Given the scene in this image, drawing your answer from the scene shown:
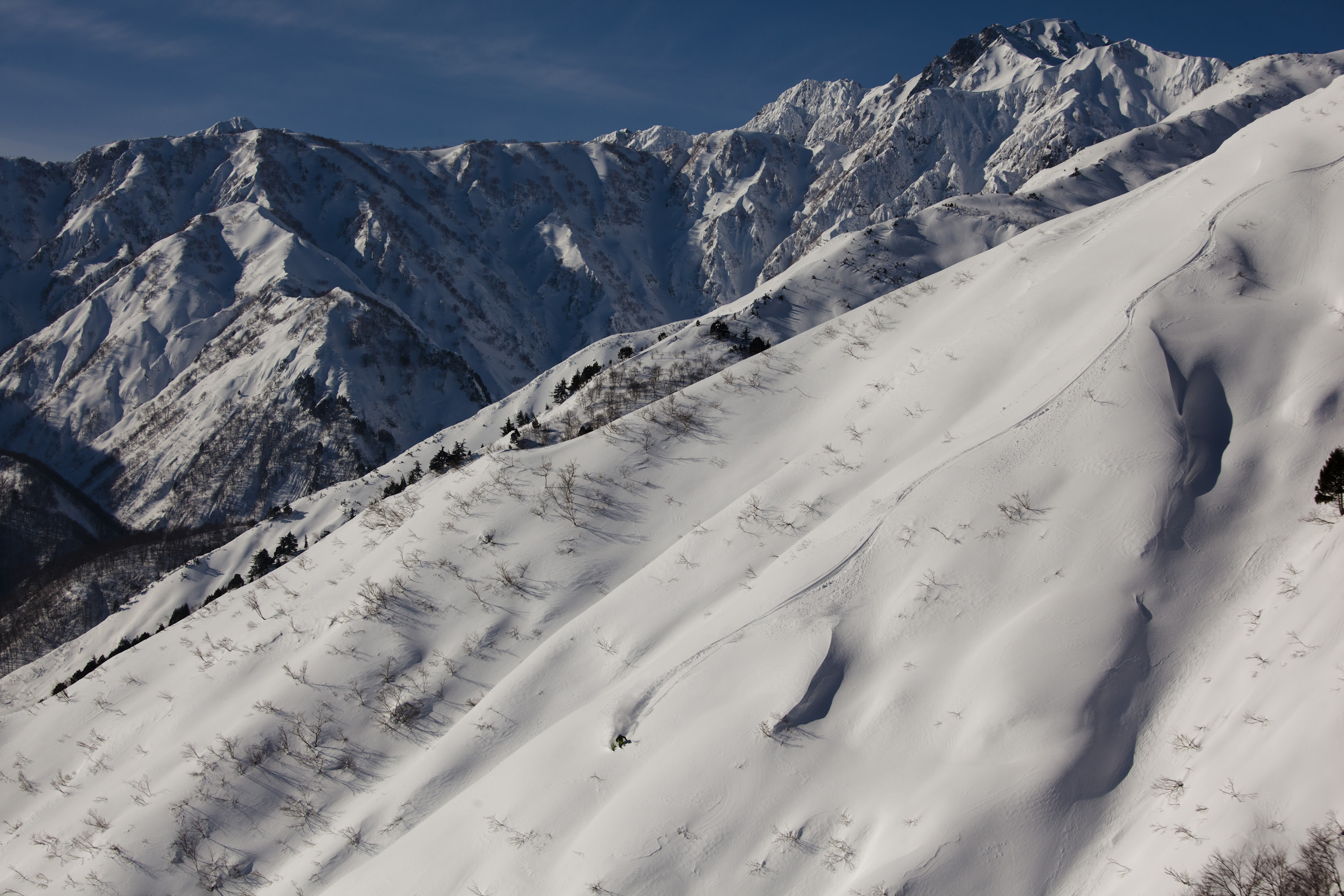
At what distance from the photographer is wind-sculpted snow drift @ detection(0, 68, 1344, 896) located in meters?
6.66

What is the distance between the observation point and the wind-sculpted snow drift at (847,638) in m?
6.66

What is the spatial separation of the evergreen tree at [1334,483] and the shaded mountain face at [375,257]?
85287 millimetres

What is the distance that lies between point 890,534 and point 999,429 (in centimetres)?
262

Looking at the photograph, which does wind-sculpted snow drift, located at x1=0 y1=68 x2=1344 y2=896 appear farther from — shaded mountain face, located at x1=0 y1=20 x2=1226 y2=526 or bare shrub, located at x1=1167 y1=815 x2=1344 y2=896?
shaded mountain face, located at x1=0 y1=20 x2=1226 y2=526

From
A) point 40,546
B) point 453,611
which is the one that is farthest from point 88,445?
point 453,611

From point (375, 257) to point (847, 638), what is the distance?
15292cm

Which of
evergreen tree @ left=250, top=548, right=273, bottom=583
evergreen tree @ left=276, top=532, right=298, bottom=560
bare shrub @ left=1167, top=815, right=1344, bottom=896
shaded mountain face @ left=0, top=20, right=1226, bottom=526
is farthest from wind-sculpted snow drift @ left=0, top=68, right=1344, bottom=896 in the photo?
shaded mountain face @ left=0, top=20, right=1226, bottom=526

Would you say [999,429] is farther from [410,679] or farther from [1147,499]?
[410,679]

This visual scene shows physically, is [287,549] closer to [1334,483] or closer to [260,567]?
[260,567]

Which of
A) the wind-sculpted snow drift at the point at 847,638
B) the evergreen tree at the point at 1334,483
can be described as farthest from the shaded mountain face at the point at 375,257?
the evergreen tree at the point at 1334,483

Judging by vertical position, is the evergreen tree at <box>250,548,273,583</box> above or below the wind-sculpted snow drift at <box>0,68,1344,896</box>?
above

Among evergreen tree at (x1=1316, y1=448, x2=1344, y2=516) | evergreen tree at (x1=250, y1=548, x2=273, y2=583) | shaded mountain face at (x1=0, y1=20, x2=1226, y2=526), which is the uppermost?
shaded mountain face at (x1=0, y1=20, x2=1226, y2=526)

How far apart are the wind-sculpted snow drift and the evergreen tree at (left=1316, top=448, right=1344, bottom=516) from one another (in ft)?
0.93

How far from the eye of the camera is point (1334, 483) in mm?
7715
